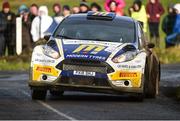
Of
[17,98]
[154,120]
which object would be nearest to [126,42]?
[17,98]

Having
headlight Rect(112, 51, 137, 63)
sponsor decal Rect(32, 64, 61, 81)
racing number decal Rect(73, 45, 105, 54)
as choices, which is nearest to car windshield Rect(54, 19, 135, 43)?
racing number decal Rect(73, 45, 105, 54)

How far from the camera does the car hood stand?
49.9 feet

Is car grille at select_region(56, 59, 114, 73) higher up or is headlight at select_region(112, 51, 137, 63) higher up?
headlight at select_region(112, 51, 137, 63)

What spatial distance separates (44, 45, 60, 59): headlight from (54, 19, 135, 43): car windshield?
877mm

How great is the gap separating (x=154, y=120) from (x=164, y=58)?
15230 mm

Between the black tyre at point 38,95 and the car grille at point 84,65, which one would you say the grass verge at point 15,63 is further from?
the car grille at point 84,65

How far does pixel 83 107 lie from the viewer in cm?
1473

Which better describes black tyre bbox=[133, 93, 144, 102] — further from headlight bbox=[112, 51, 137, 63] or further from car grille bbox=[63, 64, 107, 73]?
car grille bbox=[63, 64, 107, 73]

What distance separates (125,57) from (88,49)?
2.10 ft

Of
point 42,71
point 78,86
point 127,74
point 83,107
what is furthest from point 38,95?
point 127,74

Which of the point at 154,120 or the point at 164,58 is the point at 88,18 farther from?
the point at 164,58

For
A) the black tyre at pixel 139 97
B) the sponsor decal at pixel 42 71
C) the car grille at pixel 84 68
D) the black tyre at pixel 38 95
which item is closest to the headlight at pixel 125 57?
the car grille at pixel 84 68

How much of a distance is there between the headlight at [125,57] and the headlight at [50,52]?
952 mm

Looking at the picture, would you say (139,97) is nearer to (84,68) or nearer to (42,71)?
(84,68)
